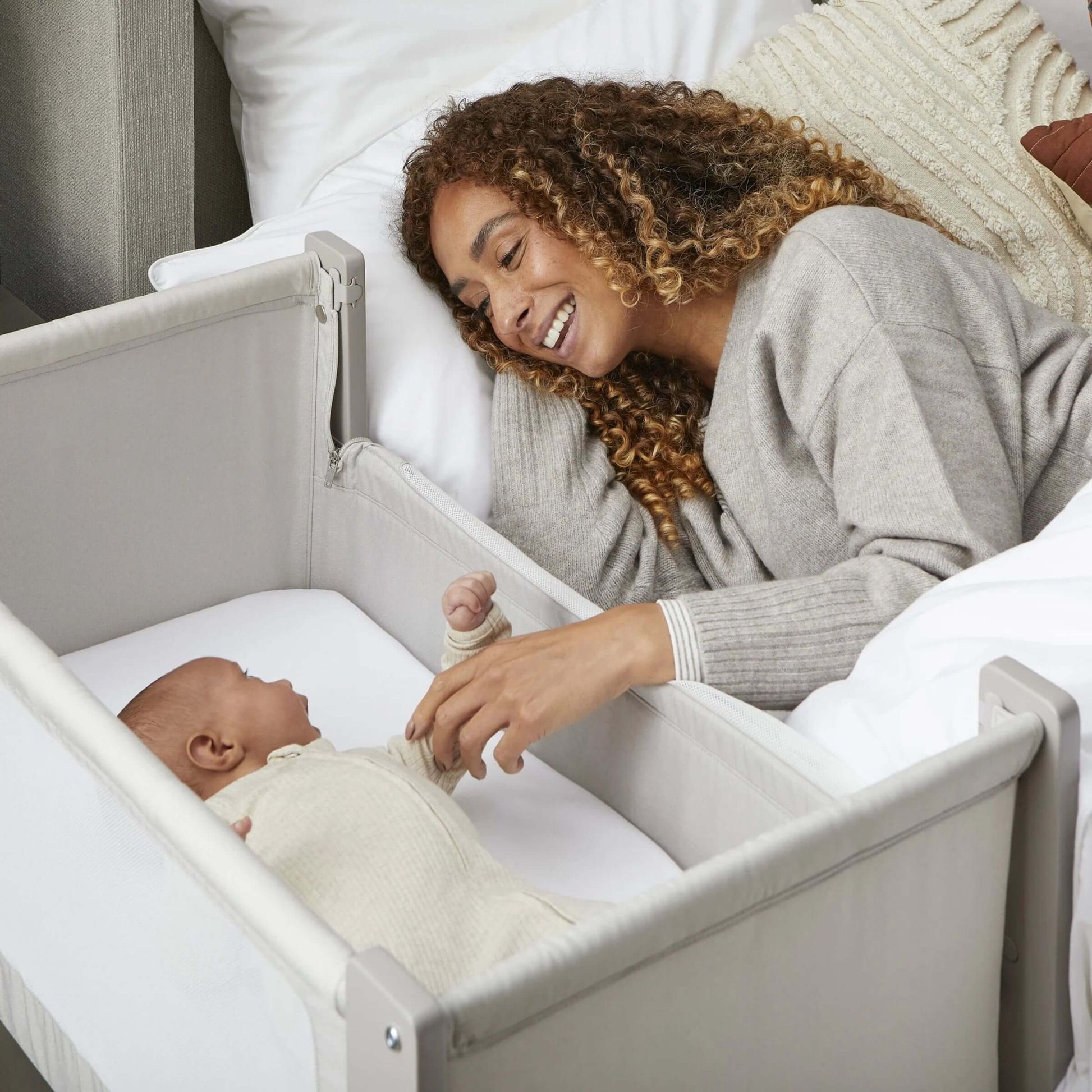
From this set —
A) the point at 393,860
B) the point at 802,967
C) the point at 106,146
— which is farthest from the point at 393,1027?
the point at 106,146

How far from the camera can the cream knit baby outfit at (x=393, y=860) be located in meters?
0.91

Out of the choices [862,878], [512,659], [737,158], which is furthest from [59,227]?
[862,878]

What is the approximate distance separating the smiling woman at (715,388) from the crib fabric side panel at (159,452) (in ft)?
0.70

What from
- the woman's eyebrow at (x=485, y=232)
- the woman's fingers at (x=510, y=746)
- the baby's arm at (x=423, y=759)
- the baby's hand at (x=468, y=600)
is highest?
the woman's eyebrow at (x=485, y=232)

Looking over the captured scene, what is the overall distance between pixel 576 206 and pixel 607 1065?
89 cm

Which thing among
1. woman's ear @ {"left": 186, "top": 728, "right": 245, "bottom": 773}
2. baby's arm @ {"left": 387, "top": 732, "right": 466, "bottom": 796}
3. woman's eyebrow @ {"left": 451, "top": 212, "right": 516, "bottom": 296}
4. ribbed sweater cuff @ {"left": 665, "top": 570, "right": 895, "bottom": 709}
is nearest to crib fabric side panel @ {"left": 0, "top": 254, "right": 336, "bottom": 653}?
woman's eyebrow @ {"left": 451, "top": 212, "right": 516, "bottom": 296}

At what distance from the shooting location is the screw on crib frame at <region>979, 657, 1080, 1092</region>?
78 centimetres

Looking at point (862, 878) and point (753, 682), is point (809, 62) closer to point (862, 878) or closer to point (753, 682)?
point (753, 682)

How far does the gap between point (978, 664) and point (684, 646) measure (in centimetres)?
24

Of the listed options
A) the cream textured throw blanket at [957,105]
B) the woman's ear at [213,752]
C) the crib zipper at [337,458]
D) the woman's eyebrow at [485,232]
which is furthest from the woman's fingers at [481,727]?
the cream textured throw blanket at [957,105]

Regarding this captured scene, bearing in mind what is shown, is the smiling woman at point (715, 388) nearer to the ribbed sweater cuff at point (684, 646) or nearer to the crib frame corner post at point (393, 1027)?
the ribbed sweater cuff at point (684, 646)

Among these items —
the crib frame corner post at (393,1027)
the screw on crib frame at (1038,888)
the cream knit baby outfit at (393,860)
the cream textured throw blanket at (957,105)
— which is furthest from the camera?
the cream textured throw blanket at (957,105)

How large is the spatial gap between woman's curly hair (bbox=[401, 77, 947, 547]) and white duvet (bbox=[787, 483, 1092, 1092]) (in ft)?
1.50

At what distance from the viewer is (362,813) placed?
101 cm
